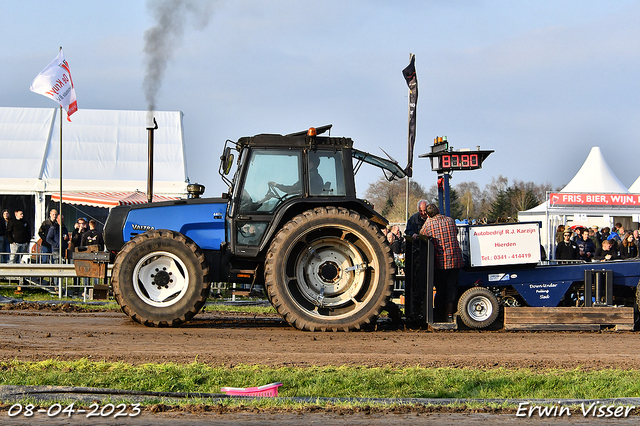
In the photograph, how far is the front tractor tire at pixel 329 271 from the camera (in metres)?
9.07

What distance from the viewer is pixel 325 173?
9.38 m

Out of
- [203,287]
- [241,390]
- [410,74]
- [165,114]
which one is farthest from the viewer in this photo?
[165,114]

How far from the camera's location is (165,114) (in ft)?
84.6

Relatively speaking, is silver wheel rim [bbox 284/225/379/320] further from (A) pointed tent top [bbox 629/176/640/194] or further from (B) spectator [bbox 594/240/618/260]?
(A) pointed tent top [bbox 629/176/640/194]

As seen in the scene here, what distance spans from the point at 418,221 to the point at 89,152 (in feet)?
52.3

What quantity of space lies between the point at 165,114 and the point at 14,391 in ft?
71.1

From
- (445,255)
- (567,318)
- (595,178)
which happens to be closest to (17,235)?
(445,255)

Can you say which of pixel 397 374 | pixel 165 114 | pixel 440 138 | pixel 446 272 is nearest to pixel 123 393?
pixel 397 374

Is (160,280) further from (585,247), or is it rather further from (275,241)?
(585,247)

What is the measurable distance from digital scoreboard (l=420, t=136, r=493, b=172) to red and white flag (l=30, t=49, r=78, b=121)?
10599 millimetres

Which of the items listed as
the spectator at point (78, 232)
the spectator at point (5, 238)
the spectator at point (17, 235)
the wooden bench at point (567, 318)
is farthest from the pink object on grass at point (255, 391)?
the spectator at point (5, 238)

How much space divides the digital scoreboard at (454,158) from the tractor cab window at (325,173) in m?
2.30

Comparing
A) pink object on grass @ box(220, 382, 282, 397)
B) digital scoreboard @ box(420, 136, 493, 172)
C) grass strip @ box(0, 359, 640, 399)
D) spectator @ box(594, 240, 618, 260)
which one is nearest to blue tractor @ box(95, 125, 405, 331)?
digital scoreboard @ box(420, 136, 493, 172)

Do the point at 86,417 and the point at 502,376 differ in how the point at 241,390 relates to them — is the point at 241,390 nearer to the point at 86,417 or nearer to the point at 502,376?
the point at 86,417
